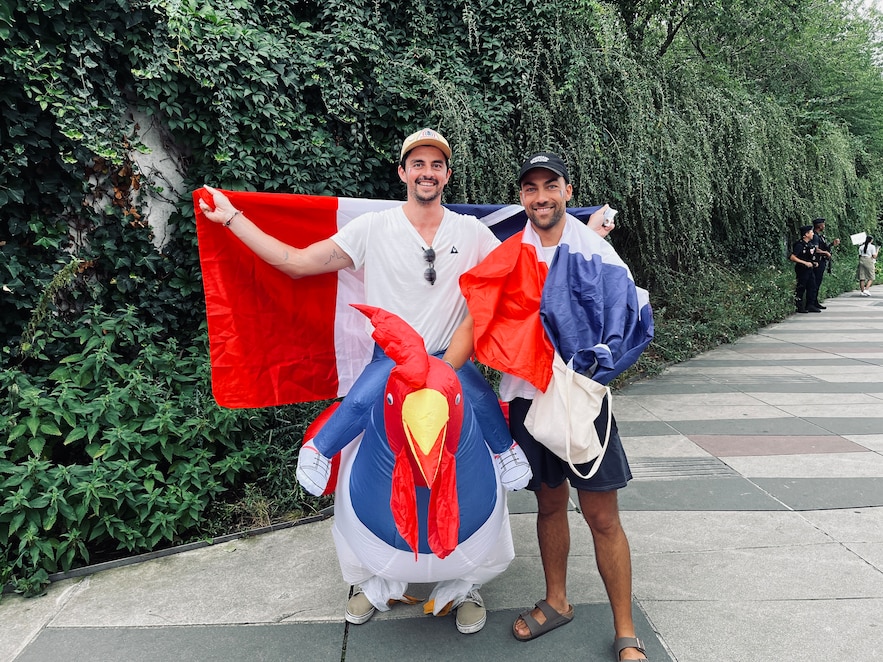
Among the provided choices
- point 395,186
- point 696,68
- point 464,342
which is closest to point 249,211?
point 464,342

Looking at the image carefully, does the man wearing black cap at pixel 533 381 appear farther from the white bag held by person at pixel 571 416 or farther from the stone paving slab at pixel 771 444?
the stone paving slab at pixel 771 444

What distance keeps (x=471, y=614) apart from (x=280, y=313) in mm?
1771

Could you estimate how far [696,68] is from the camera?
9000 mm

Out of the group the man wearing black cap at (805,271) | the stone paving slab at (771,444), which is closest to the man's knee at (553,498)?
the stone paving slab at (771,444)

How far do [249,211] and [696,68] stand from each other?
27.1ft

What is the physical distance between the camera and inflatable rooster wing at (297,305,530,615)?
216 cm

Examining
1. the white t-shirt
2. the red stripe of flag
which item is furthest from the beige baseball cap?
the red stripe of flag

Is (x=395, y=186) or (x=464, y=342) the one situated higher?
(x=395, y=186)

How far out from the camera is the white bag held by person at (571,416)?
234 cm

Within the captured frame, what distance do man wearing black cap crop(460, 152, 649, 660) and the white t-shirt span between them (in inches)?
8.1

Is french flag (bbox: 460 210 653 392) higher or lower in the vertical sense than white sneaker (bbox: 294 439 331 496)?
higher

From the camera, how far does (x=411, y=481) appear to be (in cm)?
219

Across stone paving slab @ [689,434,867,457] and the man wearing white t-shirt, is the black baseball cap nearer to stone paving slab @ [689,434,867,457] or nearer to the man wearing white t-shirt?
the man wearing white t-shirt

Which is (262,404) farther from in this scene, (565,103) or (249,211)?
(565,103)
